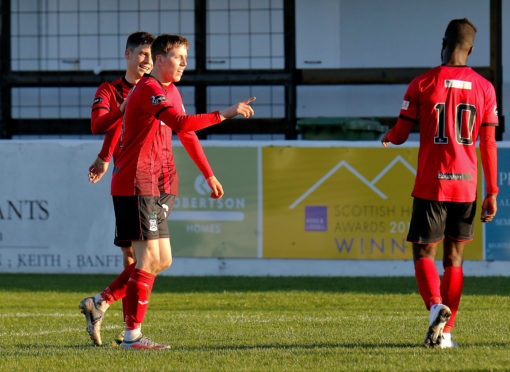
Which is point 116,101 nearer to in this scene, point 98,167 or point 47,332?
point 98,167

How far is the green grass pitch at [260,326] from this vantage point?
4.86 m

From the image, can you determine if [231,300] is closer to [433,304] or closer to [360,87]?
[433,304]

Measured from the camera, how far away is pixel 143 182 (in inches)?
216

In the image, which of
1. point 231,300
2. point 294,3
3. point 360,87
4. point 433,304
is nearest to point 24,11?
point 294,3

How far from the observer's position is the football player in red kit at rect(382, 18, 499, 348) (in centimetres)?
541

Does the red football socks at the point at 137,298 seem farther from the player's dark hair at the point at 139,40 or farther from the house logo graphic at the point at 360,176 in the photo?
the house logo graphic at the point at 360,176

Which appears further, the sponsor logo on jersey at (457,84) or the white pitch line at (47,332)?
the white pitch line at (47,332)

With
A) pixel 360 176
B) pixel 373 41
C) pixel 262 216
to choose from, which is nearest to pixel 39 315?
pixel 262 216

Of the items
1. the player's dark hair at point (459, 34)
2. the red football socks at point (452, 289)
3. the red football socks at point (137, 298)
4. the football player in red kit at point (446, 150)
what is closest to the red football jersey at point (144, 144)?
the red football socks at point (137, 298)

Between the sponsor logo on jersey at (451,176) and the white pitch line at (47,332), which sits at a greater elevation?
the sponsor logo on jersey at (451,176)

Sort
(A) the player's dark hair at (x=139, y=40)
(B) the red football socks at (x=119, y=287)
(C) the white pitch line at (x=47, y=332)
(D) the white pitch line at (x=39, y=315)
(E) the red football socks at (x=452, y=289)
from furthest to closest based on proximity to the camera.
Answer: (D) the white pitch line at (x=39, y=315)
(C) the white pitch line at (x=47, y=332)
(A) the player's dark hair at (x=139, y=40)
(B) the red football socks at (x=119, y=287)
(E) the red football socks at (x=452, y=289)

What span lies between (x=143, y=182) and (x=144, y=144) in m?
0.24

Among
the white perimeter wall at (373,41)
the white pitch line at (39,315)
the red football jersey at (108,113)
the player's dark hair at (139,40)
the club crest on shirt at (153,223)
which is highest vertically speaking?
the white perimeter wall at (373,41)

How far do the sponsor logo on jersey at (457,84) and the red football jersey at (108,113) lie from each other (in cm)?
213
